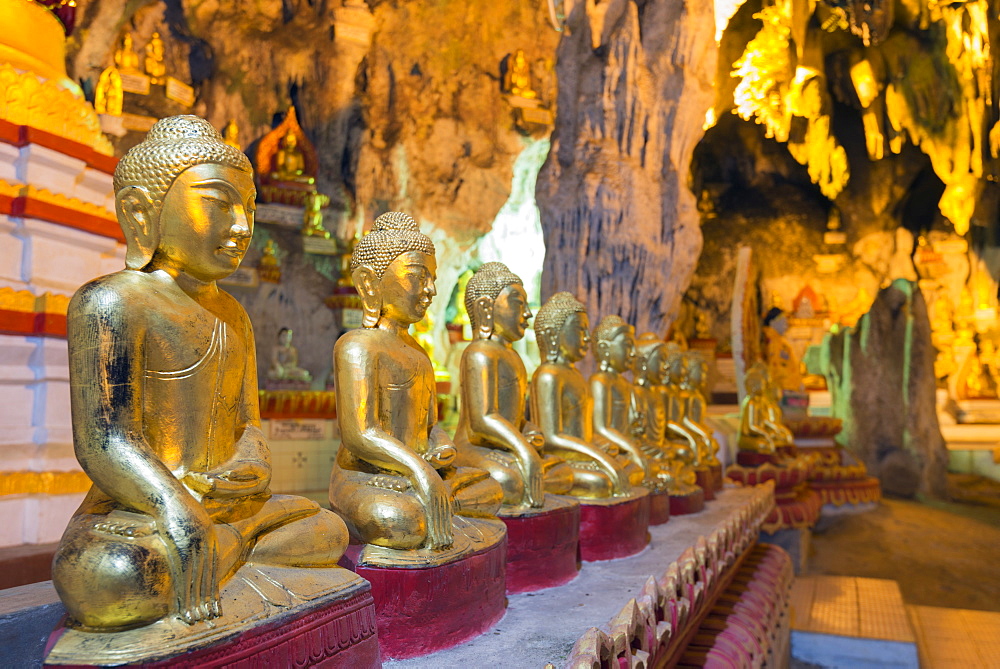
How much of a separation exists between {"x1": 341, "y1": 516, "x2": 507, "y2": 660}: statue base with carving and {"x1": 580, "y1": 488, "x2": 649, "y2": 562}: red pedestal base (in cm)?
111

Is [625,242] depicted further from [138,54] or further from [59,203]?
[138,54]

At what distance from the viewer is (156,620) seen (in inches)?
53.3

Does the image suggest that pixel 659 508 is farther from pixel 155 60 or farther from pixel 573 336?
pixel 155 60

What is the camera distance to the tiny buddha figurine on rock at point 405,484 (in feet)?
6.56

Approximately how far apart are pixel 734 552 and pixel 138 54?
9783 millimetres

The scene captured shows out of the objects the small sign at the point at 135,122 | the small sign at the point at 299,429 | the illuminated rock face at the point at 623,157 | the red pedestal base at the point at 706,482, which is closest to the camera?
the red pedestal base at the point at 706,482

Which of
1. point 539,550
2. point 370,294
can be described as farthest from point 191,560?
point 539,550

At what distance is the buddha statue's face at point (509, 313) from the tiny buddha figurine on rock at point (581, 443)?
0.45 meters

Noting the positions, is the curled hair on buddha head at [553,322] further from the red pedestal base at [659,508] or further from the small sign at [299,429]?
the small sign at [299,429]

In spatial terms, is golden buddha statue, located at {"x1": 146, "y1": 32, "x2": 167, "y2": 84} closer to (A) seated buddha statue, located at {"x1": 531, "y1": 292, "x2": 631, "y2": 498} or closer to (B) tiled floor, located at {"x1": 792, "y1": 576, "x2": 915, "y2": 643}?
(A) seated buddha statue, located at {"x1": 531, "y1": 292, "x2": 631, "y2": 498}

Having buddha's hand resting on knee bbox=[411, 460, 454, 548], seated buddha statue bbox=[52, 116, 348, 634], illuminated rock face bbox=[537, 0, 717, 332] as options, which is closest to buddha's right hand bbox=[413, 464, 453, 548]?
buddha's hand resting on knee bbox=[411, 460, 454, 548]

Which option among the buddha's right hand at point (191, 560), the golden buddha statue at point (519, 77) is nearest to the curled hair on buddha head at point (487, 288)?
the buddha's right hand at point (191, 560)

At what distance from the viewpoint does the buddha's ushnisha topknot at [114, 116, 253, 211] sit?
5.11 ft

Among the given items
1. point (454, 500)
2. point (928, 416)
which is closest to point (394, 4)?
point (928, 416)
